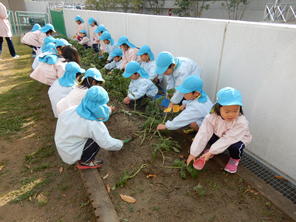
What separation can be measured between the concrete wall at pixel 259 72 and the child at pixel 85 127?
67.3 inches

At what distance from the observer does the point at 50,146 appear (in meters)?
3.36

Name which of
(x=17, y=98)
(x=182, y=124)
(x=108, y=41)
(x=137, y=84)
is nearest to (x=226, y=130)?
(x=182, y=124)

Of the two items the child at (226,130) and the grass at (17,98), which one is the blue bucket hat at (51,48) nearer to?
the grass at (17,98)

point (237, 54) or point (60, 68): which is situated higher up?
point (237, 54)

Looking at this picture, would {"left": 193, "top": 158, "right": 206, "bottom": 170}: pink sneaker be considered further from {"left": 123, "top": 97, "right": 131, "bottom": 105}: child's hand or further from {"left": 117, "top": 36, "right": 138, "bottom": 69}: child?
{"left": 117, "top": 36, "right": 138, "bottom": 69}: child

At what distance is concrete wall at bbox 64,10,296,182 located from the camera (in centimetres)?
232

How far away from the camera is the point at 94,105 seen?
7.64 feet

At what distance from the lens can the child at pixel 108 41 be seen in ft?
20.2

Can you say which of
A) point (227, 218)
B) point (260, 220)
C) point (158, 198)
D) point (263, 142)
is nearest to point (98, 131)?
point (158, 198)

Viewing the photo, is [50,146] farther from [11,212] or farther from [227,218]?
[227,218]

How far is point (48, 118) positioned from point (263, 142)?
355 centimetres

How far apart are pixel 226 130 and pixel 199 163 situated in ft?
1.49

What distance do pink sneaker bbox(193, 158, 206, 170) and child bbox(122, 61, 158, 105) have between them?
1820mm

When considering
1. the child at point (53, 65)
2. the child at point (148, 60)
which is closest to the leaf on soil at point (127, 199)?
the child at point (148, 60)
